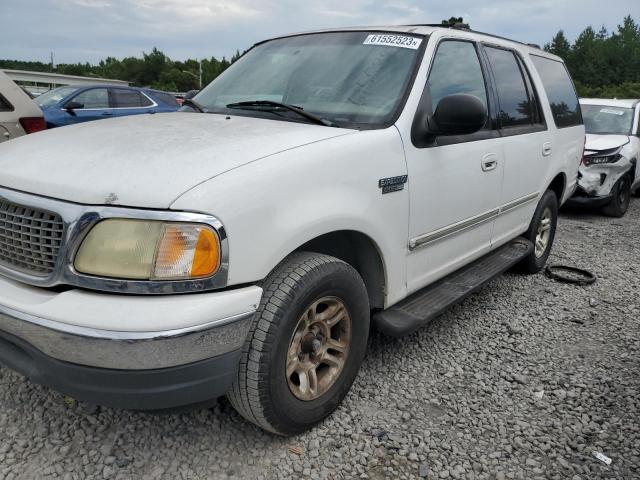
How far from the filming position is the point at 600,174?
24.5 feet

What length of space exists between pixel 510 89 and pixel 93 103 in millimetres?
8809

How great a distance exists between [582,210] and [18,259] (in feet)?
27.3

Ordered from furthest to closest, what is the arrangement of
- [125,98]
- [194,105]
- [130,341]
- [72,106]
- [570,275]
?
[125,98], [72,106], [570,275], [194,105], [130,341]

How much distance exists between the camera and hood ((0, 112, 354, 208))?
5.84 ft

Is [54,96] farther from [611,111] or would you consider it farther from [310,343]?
[611,111]

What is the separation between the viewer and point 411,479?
2.12 m

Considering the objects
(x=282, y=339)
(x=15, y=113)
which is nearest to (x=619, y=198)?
(x=282, y=339)

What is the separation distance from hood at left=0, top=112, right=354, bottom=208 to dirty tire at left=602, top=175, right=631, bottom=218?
22.2ft

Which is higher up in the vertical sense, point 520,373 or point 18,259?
point 18,259

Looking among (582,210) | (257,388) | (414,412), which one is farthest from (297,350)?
(582,210)

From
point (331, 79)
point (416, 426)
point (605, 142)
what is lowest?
point (416, 426)

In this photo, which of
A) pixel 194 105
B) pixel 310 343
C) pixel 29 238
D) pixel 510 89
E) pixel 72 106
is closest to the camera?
pixel 29 238

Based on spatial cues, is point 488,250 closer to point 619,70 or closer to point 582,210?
point 582,210

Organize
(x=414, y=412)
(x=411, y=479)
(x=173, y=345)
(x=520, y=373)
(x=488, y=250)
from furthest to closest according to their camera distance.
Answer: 1. (x=488, y=250)
2. (x=520, y=373)
3. (x=414, y=412)
4. (x=411, y=479)
5. (x=173, y=345)
